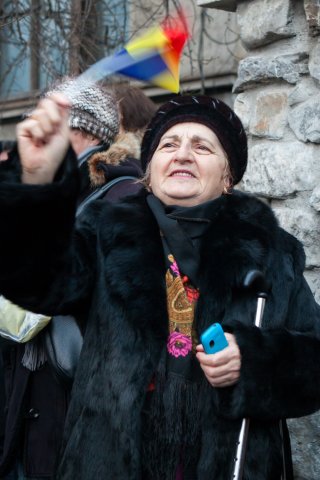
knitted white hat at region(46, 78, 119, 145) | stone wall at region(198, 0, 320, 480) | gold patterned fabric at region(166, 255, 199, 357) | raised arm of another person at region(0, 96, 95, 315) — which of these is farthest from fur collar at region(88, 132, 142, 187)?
raised arm of another person at region(0, 96, 95, 315)

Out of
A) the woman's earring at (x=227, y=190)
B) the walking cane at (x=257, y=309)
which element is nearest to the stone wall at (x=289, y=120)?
the woman's earring at (x=227, y=190)

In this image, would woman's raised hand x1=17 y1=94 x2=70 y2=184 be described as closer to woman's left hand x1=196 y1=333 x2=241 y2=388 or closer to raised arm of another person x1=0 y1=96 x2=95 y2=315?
raised arm of another person x1=0 y1=96 x2=95 y2=315

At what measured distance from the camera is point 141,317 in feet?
7.73

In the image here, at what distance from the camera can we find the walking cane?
2.26 metres

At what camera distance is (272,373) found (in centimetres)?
238

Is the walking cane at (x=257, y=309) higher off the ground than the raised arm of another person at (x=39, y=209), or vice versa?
the raised arm of another person at (x=39, y=209)

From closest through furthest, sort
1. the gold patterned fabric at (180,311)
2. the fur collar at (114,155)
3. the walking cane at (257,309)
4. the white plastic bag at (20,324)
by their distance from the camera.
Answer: the walking cane at (257,309), the gold patterned fabric at (180,311), the white plastic bag at (20,324), the fur collar at (114,155)

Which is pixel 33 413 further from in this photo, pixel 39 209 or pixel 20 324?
pixel 39 209

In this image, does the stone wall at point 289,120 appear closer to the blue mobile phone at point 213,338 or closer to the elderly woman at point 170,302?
the elderly woman at point 170,302

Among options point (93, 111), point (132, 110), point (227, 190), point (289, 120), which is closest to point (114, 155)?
point (93, 111)

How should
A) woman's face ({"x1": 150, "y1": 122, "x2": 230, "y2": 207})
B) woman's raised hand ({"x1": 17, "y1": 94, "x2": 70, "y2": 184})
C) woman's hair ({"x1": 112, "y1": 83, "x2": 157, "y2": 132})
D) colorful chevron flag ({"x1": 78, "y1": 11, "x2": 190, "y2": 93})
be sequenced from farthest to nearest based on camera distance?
1. woman's hair ({"x1": 112, "y1": 83, "x2": 157, "y2": 132})
2. woman's face ({"x1": 150, "y1": 122, "x2": 230, "y2": 207})
3. colorful chevron flag ({"x1": 78, "y1": 11, "x2": 190, "y2": 93})
4. woman's raised hand ({"x1": 17, "y1": 94, "x2": 70, "y2": 184})

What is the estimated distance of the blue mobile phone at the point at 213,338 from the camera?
Answer: 7.20 ft

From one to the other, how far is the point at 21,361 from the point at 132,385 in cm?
58

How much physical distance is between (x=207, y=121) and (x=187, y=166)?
0.17m
